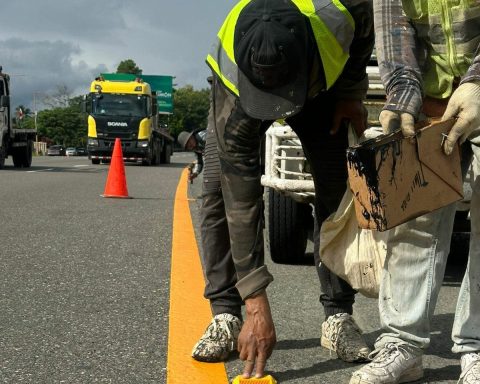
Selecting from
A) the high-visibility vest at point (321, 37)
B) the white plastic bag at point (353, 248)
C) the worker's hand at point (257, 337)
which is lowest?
the worker's hand at point (257, 337)

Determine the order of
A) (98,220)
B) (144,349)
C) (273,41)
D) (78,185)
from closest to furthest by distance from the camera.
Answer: (273,41) < (144,349) < (98,220) < (78,185)

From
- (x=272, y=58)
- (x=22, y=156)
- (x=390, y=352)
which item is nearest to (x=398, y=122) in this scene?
(x=272, y=58)

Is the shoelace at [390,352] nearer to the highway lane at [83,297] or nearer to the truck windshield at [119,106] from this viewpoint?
the highway lane at [83,297]

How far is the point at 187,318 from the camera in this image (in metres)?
3.57

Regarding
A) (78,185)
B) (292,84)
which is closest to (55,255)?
(292,84)

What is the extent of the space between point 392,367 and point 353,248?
434mm

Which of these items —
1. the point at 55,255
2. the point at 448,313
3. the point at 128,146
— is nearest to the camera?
the point at 448,313

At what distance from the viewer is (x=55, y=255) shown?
552cm

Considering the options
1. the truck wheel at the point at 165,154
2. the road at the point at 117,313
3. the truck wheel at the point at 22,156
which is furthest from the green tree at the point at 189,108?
the road at the point at 117,313

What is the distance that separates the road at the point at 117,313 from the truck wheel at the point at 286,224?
0.46 feet

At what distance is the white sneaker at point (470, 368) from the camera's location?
255cm

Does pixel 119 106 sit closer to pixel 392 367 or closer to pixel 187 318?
pixel 187 318

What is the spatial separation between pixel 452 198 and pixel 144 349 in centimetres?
127

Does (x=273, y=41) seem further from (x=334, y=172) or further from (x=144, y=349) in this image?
(x=144, y=349)
